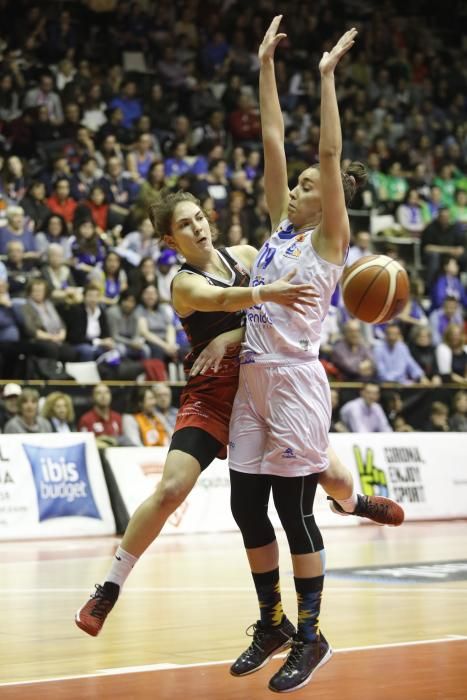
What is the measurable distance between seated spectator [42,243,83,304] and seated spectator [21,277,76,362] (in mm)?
302

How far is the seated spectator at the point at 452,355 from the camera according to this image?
15448 mm

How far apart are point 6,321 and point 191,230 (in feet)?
24.7

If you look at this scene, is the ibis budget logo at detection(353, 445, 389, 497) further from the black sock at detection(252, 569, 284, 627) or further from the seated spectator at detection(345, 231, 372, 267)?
the black sock at detection(252, 569, 284, 627)

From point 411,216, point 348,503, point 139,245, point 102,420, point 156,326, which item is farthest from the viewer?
point 411,216

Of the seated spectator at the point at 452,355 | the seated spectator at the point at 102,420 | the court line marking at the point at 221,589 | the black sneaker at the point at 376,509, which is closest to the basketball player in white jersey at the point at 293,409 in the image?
the black sneaker at the point at 376,509

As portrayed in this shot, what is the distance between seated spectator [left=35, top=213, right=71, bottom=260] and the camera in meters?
13.6

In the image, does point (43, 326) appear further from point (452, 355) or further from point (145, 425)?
point (452, 355)

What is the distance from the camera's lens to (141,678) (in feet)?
15.8

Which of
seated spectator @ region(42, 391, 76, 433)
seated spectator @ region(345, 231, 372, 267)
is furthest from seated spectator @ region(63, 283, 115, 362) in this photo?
seated spectator @ region(345, 231, 372, 267)

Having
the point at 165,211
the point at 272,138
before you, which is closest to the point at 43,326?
the point at 165,211

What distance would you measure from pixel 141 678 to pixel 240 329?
152 centimetres

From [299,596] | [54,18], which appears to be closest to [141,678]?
[299,596]

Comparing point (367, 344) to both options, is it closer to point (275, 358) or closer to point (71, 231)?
point (71, 231)

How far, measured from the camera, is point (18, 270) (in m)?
13.2
